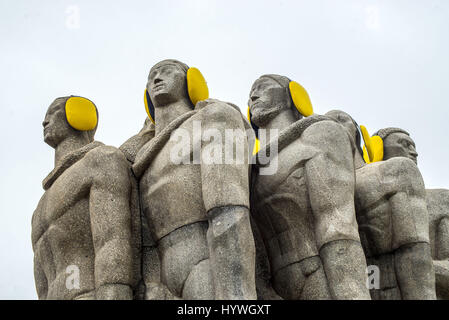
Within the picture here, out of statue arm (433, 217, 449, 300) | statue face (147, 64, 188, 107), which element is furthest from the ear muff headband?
statue arm (433, 217, 449, 300)

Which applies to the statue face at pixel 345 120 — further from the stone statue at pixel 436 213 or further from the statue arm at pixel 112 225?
the statue arm at pixel 112 225

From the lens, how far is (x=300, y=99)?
11.8 meters

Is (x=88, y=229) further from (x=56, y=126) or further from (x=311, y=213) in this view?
(x=311, y=213)

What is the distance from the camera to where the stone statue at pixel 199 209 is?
918 cm

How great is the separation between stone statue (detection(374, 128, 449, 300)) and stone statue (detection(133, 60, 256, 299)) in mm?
3456

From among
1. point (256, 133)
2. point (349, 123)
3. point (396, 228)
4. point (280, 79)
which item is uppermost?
point (280, 79)

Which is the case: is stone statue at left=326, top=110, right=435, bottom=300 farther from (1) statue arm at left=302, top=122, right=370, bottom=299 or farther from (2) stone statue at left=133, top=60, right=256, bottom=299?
(2) stone statue at left=133, top=60, right=256, bottom=299

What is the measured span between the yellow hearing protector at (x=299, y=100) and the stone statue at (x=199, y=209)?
113 cm

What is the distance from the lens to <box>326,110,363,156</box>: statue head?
1243 centimetres

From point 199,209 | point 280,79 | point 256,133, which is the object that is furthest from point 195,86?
point 199,209

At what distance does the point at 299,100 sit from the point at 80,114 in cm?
302

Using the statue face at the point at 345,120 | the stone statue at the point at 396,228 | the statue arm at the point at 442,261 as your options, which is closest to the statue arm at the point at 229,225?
the stone statue at the point at 396,228

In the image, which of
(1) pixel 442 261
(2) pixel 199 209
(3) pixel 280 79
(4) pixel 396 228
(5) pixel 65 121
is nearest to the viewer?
(2) pixel 199 209

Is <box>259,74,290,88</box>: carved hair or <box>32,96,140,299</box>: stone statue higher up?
<box>259,74,290,88</box>: carved hair
